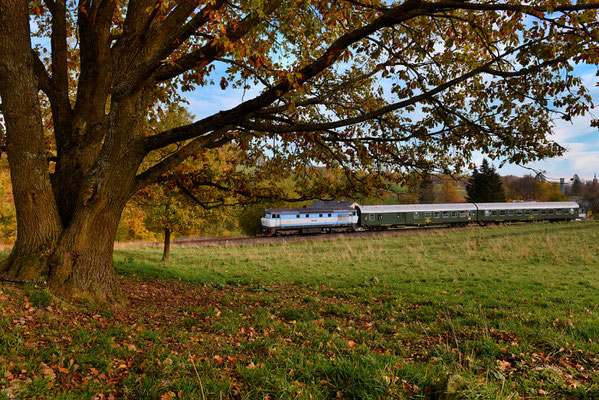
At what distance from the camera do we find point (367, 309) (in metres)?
6.44

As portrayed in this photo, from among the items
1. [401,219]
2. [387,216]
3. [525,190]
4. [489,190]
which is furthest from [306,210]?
[525,190]

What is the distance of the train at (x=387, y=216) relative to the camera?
28.6m

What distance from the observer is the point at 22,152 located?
17.1 feet

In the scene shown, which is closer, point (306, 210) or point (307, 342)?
point (307, 342)

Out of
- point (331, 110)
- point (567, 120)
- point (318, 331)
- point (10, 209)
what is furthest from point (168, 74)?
point (10, 209)

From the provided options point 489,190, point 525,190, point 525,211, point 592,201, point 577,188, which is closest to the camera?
point 525,211

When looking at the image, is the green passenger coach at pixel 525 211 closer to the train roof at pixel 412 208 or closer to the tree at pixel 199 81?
the train roof at pixel 412 208

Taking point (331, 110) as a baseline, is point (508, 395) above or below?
below

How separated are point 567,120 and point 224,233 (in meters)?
45.3

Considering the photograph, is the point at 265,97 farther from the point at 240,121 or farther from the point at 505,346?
the point at 505,346

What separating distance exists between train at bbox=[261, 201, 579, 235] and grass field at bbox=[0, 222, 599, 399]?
768 inches

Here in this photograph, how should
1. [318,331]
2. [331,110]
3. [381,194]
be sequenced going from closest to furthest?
[318,331] < [381,194] < [331,110]

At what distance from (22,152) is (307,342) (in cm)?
541

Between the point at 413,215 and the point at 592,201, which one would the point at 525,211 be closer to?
the point at 413,215
